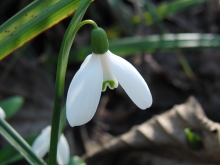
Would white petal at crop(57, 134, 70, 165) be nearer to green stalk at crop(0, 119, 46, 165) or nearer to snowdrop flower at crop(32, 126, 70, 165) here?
snowdrop flower at crop(32, 126, 70, 165)

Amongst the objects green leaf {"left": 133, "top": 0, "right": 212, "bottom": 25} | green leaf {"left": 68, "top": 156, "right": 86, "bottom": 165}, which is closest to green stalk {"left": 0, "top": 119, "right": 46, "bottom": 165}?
green leaf {"left": 68, "top": 156, "right": 86, "bottom": 165}

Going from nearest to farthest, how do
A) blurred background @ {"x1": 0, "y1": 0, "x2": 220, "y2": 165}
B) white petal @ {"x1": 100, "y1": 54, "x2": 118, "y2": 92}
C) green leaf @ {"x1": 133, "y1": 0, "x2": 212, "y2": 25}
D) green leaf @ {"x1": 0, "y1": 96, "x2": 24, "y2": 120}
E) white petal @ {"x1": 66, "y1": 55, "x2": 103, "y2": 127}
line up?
1. white petal @ {"x1": 66, "y1": 55, "x2": 103, "y2": 127}
2. white petal @ {"x1": 100, "y1": 54, "x2": 118, "y2": 92}
3. green leaf @ {"x1": 0, "y1": 96, "x2": 24, "y2": 120}
4. blurred background @ {"x1": 0, "y1": 0, "x2": 220, "y2": 165}
5. green leaf @ {"x1": 133, "y1": 0, "x2": 212, "y2": 25}

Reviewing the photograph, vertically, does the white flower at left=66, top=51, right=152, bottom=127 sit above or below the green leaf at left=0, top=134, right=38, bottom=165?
above

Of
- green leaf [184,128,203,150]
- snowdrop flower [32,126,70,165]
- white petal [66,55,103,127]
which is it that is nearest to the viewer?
white petal [66,55,103,127]

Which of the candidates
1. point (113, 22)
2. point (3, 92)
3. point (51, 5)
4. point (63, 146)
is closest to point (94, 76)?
point (51, 5)

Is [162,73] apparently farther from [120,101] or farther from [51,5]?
[51,5]

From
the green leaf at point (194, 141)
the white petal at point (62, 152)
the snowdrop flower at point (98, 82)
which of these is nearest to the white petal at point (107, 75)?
the snowdrop flower at point (98, 82)

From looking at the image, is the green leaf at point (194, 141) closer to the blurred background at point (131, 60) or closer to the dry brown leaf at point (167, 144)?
the dry brown leaf at point (167, 144)

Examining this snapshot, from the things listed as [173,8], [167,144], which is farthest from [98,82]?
[173,8]

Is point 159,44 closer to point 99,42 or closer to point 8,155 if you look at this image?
point 8,155
